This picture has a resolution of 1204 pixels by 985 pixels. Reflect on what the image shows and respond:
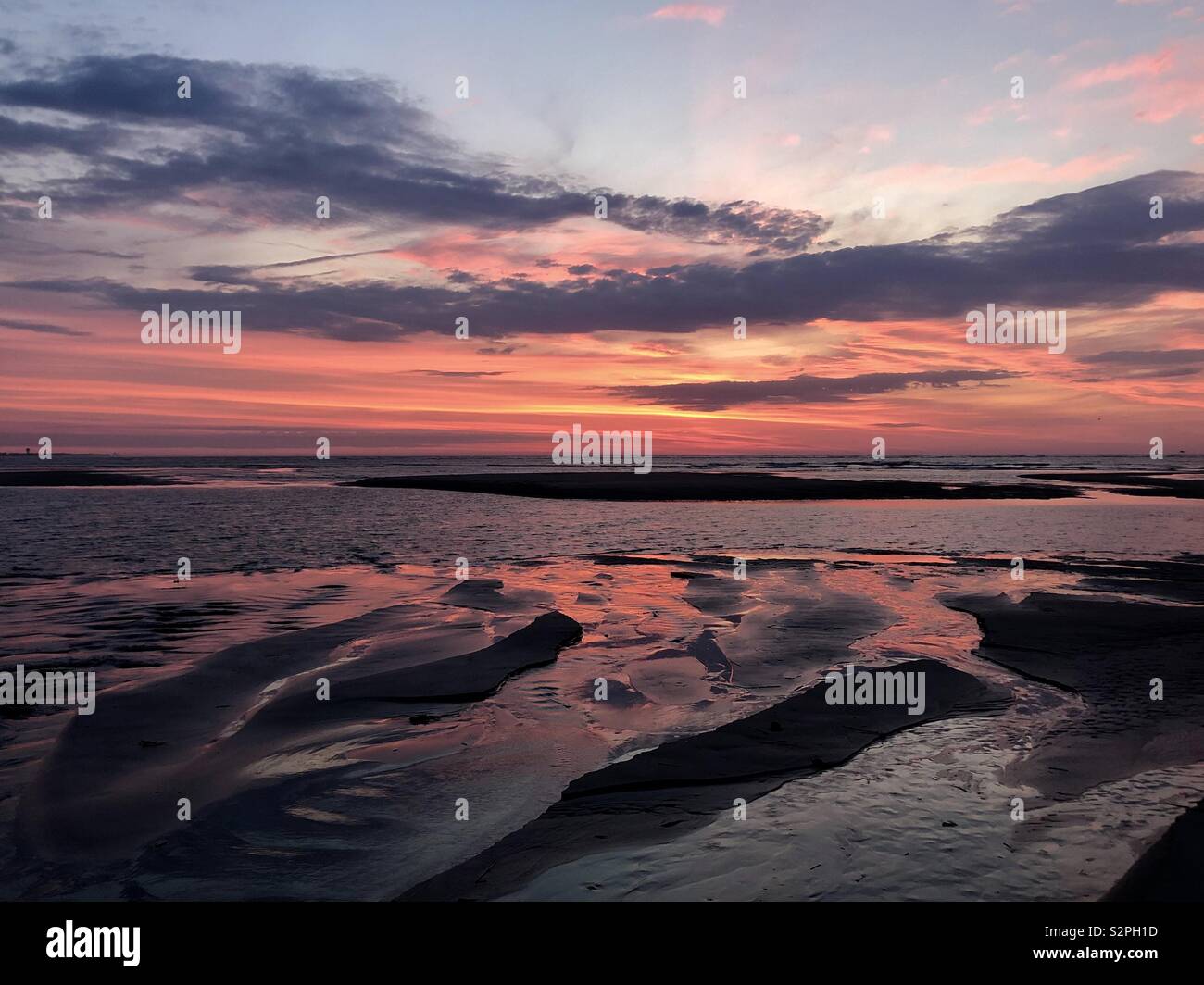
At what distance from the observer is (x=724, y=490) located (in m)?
59.9

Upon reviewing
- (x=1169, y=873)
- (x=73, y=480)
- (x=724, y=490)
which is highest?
(x=73, y=480)

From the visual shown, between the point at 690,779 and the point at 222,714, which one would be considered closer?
the point at 690,779

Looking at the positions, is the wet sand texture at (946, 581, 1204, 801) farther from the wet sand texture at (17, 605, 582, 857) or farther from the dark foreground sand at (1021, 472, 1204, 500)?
the dark foreground sand at (1021, 472, 1204, 500)

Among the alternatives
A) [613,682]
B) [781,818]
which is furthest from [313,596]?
[781,818]

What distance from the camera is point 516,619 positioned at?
16.8 m

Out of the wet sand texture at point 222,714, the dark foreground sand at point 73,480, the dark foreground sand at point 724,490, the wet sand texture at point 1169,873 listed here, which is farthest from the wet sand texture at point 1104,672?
the dark foreground sand at point 73,480

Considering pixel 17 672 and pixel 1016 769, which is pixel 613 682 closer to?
pixel 1016 769

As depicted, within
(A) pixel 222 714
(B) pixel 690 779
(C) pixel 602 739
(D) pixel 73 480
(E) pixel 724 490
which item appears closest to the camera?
(B) pixel 690 779

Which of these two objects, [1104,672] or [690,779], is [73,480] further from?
[1104,672]

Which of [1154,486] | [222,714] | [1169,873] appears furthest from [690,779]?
[1154,486]

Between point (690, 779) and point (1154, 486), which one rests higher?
point (1154, 486)

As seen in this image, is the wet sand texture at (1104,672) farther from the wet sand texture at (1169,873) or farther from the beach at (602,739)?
the wet sand texture at (1169,873)

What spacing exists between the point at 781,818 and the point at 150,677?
9989 mm

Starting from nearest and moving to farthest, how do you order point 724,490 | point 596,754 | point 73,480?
point 596,754
point 724,490
point 73,480
